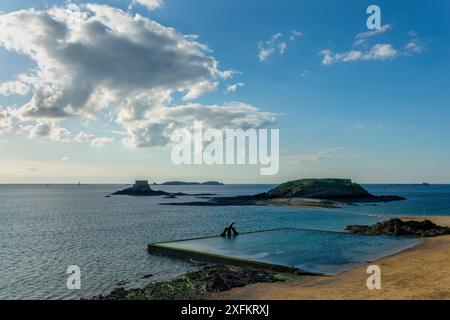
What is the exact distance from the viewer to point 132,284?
28734 mm

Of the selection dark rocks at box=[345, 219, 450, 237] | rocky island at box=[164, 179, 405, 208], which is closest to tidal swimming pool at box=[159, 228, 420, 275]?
dark rocks at box=[345, 219, 450, 237]

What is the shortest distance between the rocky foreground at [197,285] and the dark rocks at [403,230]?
30205 mm

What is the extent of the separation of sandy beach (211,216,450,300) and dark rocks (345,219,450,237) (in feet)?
68.5

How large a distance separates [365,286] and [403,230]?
3319 centimetres

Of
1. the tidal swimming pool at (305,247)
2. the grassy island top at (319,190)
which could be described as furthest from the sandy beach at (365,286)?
the grassy island top at (319,190)

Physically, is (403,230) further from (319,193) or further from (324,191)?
(324,191)

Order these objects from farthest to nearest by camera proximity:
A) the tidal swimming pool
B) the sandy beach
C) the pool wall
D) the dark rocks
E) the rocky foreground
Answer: the dark rocks, the tidal swimming pool, the pool wall, the rocky foreground, the sandy beach

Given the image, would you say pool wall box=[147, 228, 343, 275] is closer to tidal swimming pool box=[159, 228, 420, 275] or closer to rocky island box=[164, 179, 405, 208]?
tidal swimming pool box=[159, 228, 420, 275]

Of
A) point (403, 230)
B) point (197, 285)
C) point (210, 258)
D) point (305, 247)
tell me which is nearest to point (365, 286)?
point (197, 285)

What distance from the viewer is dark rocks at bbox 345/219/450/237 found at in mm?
51469
